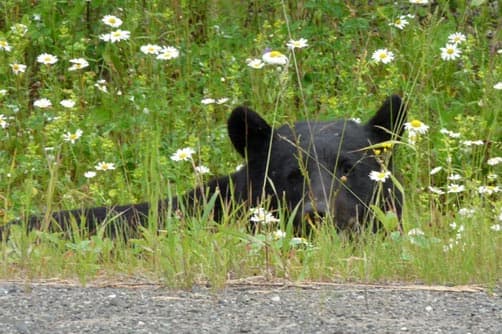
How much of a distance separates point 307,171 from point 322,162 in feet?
0.68

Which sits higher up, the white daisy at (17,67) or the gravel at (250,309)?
the gravel at (250,309)

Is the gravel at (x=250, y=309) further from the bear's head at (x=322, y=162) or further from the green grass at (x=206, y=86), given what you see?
the green grass at (x=206, y=86)

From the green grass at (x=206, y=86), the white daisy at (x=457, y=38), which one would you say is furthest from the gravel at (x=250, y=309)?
the white daisy at (x=457, y=38)

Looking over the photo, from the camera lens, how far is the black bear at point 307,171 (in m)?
6.62

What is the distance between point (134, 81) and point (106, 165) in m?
1.14

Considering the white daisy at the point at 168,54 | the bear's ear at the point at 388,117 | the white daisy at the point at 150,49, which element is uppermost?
the bear's ear at the point at 388,117

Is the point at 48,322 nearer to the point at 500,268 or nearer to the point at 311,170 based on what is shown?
the point at 500,268

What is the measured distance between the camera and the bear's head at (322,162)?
6.60m

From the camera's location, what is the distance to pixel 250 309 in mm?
3844

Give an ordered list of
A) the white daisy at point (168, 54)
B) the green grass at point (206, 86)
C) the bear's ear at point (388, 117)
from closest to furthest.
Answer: the bear's ear at point (388, 117)
the green grass at point (206, 86)
the white daisy at point (168, 54)

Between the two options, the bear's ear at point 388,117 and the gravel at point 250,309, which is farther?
the bear's ear at point 388,117

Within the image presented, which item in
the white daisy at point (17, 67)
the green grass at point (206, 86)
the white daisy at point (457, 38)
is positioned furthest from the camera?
the white daisy at point (17, 67)

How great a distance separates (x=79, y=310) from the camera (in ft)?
12.6

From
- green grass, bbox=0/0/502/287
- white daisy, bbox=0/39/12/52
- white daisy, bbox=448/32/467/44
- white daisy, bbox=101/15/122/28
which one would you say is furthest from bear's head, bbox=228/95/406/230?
white daisy, bbox=0/39/12/52
